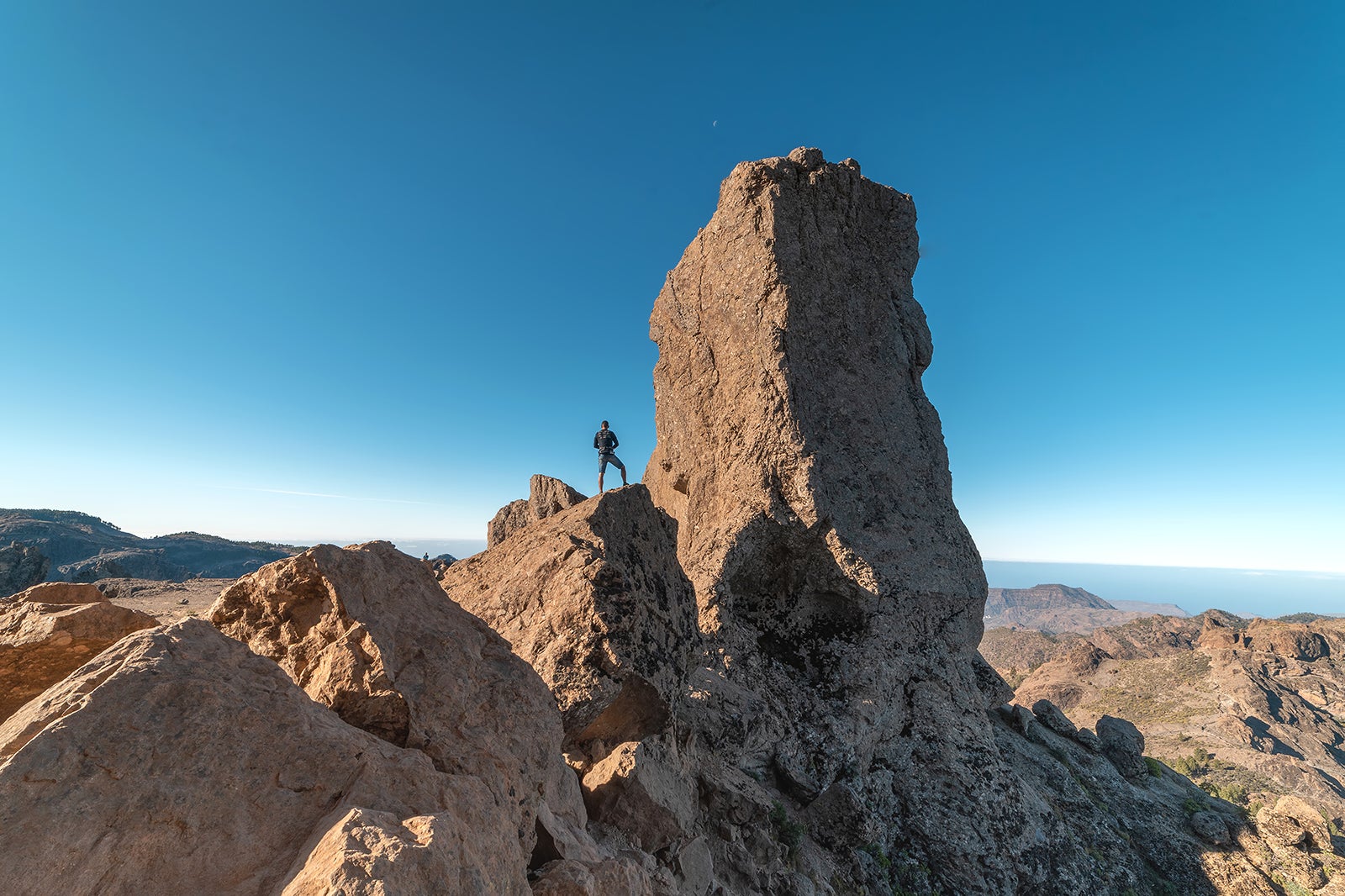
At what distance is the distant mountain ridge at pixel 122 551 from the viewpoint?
72312 mm

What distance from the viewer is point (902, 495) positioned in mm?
14359

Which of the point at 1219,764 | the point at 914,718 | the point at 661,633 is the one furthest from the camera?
the point at 1219,764

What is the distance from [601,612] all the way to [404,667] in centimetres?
247

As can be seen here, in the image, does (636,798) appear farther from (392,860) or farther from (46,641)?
(46,641)

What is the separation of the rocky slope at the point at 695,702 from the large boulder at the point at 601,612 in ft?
0.15

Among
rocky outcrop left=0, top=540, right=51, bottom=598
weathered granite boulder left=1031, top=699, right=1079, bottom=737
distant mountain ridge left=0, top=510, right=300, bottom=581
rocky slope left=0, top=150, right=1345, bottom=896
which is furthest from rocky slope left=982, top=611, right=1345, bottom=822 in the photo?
distant mountain ridge left=0, top=510, right=300, bottom=581

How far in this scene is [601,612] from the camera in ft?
23.3

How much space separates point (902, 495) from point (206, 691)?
45.8 feet

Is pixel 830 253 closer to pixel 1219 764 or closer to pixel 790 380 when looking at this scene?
pixel 790 380

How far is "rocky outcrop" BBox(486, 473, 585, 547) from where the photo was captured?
16.5 metres

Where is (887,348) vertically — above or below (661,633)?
above

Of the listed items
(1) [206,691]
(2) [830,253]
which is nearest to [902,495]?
(2) [830,253]

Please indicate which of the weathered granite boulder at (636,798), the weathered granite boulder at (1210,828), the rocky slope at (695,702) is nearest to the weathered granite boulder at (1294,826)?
the rocky slope at (695,702)

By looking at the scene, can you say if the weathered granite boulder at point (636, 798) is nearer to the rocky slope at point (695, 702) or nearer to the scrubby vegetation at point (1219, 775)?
the rocky slope at point (695, 702)
